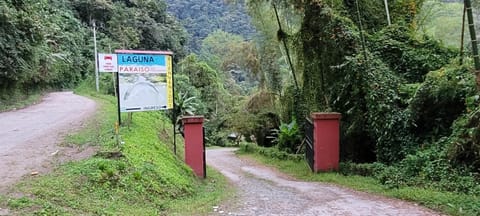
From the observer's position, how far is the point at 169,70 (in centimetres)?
1046

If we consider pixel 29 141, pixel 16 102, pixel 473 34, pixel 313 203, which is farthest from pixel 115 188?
pixel 16 102

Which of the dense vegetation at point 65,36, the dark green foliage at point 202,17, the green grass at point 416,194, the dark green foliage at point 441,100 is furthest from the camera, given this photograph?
the dark green foliage at point 202,17

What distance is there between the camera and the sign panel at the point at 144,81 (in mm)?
9844

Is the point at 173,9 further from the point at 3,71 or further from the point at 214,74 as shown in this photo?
the point at 3,71

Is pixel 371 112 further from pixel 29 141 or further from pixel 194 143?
pixel 29 141

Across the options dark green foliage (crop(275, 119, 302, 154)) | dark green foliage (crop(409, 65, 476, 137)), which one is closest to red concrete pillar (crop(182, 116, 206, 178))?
dark green foliage (crop(409, 65, 476, 137))

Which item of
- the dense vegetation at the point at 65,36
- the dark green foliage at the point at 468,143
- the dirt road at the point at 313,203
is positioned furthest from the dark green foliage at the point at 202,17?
the dark green foliage at the point at 468,143

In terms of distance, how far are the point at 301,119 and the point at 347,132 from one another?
20.9ft

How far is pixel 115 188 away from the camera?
6.29m

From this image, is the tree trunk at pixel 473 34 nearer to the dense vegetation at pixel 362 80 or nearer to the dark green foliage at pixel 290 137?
the dense vegetation at pixel 362 80

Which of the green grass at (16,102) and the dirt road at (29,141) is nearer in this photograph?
the dirt road at (29,141)

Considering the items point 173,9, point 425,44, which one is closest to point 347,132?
point 425,44

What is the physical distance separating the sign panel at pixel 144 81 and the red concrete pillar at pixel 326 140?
382cm

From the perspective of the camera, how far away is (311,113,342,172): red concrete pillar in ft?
36.7
